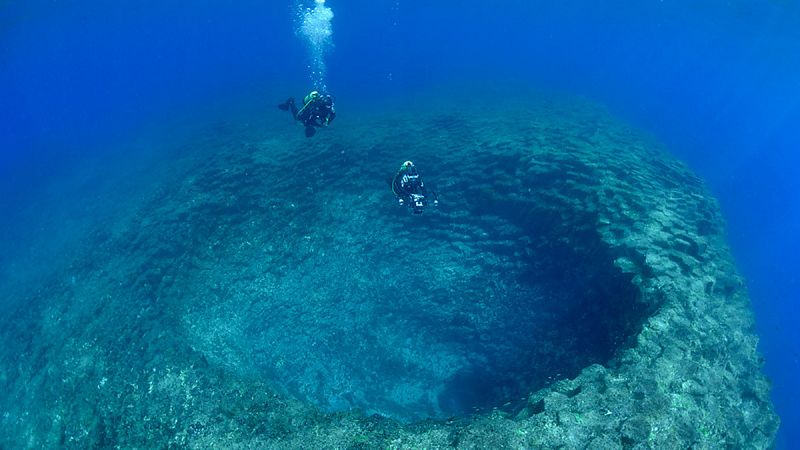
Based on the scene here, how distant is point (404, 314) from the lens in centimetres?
1059

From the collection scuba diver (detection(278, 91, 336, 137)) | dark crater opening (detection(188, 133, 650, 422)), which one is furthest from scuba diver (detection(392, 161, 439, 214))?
dark crater opening (detection(188, 133, 650, 422))

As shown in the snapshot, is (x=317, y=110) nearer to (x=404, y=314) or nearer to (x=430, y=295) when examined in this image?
(x=430, y=295)

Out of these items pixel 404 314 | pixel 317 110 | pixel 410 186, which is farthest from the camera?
pixel 404 314

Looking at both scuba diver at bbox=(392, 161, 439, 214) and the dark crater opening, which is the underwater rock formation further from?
scuba diver at bbox=(392, 161, 439, 214)

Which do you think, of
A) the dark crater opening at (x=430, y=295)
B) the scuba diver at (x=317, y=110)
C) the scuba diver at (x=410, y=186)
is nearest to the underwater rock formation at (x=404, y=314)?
the dark crater opening at (x=430, y=295)

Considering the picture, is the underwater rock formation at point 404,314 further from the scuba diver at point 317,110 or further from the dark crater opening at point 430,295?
the scuba diver at point 317,110

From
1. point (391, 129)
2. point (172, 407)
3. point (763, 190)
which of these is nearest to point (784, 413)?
point (763, 190)

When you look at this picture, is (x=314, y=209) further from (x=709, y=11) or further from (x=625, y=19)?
(x=625, y=19)

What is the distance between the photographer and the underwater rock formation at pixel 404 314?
5.59 m

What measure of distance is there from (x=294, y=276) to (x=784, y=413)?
2827cm

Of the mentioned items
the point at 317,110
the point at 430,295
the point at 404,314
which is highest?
the point at 317,110

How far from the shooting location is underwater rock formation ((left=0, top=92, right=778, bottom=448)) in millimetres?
5590

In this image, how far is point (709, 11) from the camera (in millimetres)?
40438

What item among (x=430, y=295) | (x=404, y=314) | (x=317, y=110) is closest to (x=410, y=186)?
(x=317, y=110)
